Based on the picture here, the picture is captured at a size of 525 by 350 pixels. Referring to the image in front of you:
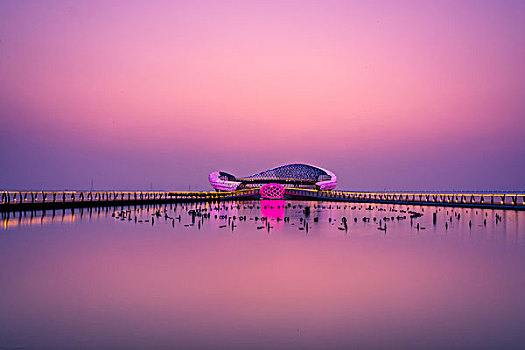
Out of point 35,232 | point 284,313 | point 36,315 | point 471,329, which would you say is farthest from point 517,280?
point 35,232

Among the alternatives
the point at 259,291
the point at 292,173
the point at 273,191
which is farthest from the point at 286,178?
the point at 259,291

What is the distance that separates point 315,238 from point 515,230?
17.9 metres

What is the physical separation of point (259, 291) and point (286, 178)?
147 m

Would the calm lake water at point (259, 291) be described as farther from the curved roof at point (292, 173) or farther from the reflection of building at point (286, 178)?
the curved roof at point (292, 173)

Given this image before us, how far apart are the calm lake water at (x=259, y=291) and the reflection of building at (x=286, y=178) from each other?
117961 millimetres

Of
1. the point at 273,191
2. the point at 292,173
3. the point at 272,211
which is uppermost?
the point at 292,173

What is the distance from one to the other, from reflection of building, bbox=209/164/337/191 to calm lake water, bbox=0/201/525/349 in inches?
4644

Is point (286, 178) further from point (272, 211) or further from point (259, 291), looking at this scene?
point (259, 291)

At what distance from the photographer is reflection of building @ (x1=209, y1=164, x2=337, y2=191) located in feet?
493

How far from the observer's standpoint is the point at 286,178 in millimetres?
162750

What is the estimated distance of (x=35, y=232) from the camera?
32.2 m

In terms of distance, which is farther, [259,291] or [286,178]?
[286,178]

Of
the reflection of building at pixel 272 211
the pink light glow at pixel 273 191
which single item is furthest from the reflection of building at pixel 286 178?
the reflection of building at pixel 272 211

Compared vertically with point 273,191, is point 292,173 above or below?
above
